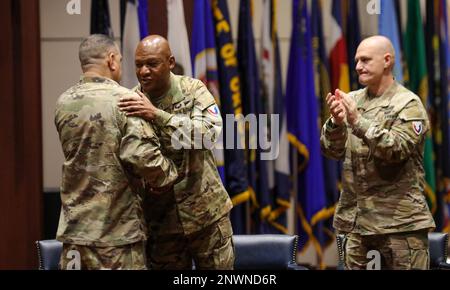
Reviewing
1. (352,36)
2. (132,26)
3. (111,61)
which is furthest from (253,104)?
(111,61)

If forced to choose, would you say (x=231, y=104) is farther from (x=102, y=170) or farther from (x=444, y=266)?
(x=102, y=170)

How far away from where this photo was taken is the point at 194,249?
328cm

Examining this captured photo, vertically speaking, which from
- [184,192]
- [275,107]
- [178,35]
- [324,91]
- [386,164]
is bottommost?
[184,192]

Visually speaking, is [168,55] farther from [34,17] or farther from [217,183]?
[34,17]

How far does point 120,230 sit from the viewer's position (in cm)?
300

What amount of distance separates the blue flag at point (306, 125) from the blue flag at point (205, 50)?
538 millimetres

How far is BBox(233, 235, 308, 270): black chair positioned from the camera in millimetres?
3979

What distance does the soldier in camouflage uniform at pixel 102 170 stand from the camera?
294 cm

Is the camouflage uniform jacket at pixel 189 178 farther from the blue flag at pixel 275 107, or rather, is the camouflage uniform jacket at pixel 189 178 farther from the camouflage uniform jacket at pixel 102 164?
the blue flag at pixel 275 107

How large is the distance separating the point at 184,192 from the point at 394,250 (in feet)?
3.28

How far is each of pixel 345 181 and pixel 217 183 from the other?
641mm

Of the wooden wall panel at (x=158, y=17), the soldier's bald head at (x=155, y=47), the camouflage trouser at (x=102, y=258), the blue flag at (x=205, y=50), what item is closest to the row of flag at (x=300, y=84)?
the blue flag at (x=205, y=50)

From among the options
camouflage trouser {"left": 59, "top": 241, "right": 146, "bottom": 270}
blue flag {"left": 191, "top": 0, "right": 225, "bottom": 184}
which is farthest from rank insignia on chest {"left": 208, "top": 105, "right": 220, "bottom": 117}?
blue flag {"left": 191, "top": 0, "right": 225, "bottom": 184}

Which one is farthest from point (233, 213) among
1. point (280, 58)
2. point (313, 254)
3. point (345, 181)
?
point (345, 181)
